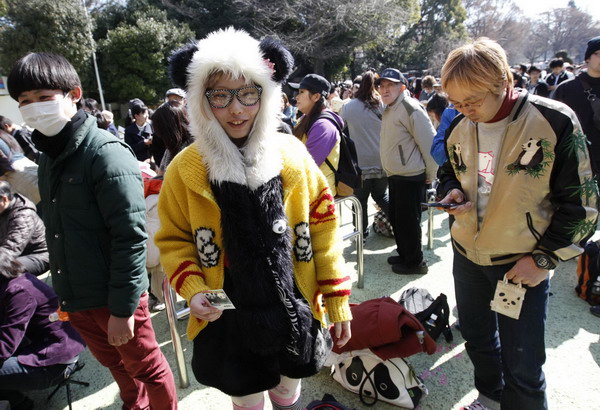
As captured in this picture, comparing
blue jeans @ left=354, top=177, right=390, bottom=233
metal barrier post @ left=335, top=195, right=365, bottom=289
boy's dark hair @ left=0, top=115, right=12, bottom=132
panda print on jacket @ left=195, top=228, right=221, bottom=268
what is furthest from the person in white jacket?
boy's dark hair @ left=0, top=115, right=12, bottom=132

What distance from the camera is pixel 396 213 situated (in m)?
3.93

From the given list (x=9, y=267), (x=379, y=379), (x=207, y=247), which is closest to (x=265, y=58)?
(x=207, y=247)

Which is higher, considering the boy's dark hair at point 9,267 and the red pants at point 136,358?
the boy's dark hair at point 9,267

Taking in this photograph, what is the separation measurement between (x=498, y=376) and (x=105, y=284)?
204 cm

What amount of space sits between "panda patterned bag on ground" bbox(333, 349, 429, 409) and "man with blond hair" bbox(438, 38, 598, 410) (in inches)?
22.6

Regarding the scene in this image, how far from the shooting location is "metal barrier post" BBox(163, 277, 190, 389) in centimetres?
242

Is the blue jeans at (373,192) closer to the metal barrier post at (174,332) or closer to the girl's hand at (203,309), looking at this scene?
the metal barrier post at (174,332)

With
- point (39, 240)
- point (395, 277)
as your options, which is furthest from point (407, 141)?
point (39, 240)

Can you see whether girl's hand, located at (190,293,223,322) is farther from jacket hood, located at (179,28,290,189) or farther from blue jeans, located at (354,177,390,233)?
blue jeans, located at (354,177,390,233)

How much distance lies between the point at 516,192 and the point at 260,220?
1051mm

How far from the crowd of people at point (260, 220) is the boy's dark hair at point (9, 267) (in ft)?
2.42

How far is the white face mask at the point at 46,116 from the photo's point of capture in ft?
5.51

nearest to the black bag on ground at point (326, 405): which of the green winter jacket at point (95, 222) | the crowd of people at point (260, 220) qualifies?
the crowd of people at point (260, 220)

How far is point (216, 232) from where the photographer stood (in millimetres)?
1488
